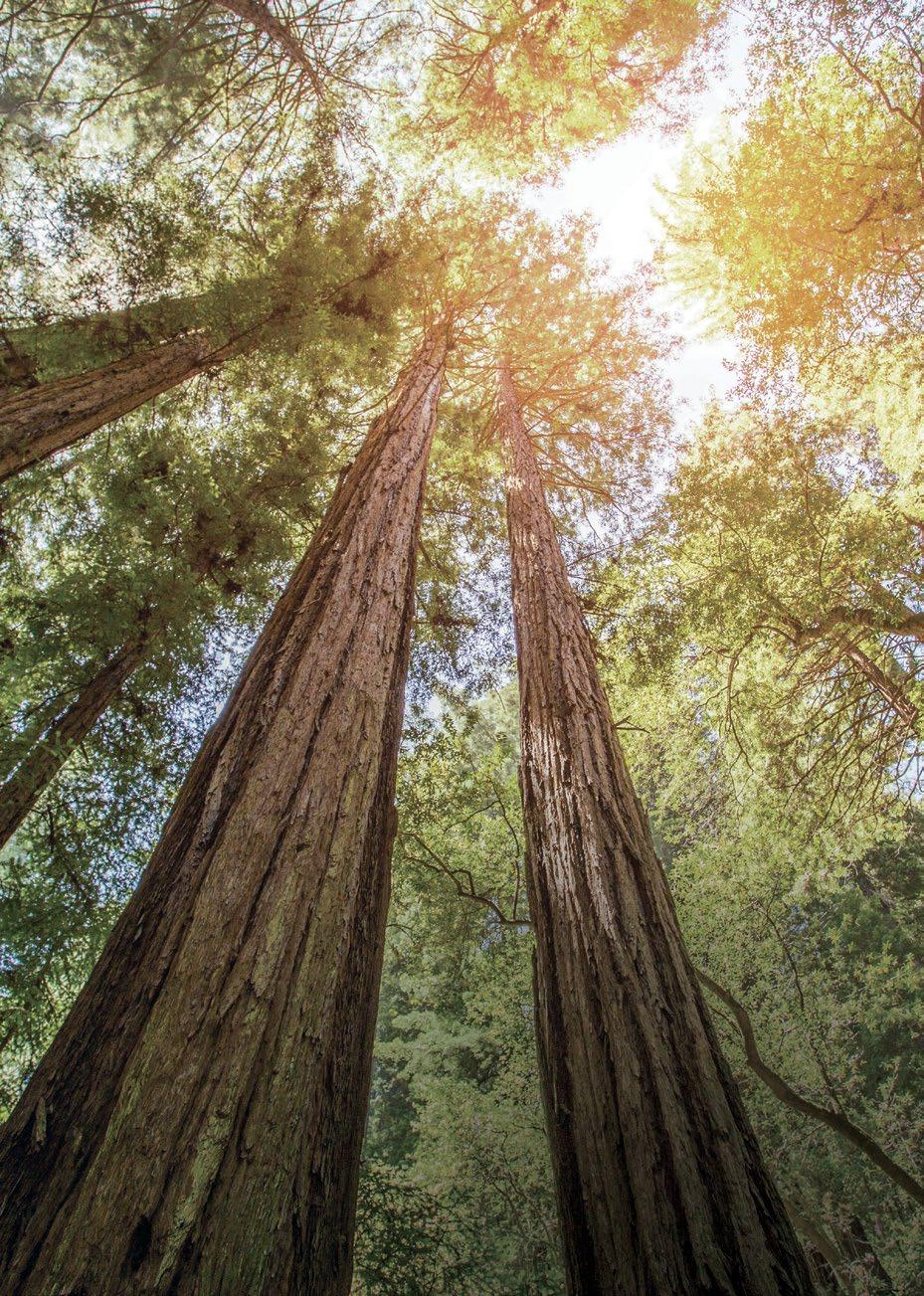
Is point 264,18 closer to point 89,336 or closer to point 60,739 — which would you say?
point 89,336

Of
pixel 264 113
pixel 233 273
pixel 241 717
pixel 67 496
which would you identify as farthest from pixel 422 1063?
pixel 264 113

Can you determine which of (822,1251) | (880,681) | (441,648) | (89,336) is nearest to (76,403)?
(89,336)

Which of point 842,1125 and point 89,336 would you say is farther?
point 89,336

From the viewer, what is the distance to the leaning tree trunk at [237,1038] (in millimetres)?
869

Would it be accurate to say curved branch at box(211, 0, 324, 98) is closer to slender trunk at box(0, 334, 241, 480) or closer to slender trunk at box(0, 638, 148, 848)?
slender trunk at box(0, 334, 241, 480)

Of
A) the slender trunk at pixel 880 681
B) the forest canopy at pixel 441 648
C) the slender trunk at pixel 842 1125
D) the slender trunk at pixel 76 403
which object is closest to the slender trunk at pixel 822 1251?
the forest canopy at pixel 441 648

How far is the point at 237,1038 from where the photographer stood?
1104 mm

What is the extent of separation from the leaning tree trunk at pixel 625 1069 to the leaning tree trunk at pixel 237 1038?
0.78 metres

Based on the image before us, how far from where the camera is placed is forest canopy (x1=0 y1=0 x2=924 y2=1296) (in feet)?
4.10

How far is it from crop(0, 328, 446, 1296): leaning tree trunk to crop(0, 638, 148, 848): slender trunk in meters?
3.10

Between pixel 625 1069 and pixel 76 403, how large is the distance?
526cm

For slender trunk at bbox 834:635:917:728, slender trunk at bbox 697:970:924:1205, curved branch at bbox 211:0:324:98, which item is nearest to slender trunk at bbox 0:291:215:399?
curved branch at bbox 211:0:324:98

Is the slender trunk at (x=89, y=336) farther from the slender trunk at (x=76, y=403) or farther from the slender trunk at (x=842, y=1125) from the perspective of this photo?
the slender trunk at (x=842, y=1125)

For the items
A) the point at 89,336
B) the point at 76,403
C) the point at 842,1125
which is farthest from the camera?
the point at 89,336
